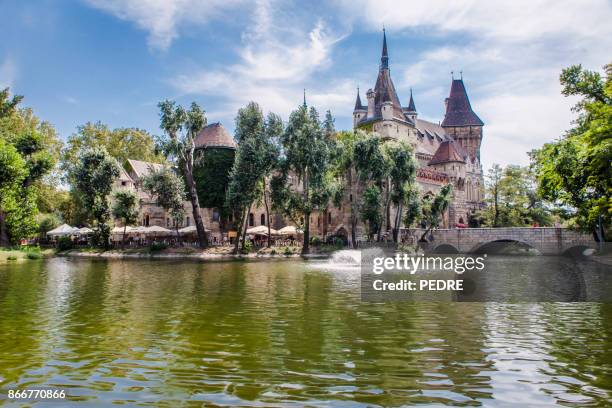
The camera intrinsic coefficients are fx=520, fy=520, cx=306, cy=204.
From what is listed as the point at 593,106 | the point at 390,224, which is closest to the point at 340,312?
the point at 593,106

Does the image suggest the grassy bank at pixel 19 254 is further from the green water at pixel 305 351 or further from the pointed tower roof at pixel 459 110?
the pointed tower roof at pixel 459 110

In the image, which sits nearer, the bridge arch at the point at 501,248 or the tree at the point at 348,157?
the tree at the point at 348,157

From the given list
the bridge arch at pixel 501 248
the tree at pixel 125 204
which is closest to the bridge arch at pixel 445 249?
the bridge arch at pixel 501 248

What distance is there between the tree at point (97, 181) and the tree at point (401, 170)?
2986 centimetres

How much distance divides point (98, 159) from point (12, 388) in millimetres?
52485

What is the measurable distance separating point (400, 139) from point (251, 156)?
37.5 m

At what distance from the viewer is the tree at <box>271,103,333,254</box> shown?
51.9 m

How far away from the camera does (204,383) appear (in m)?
7.74

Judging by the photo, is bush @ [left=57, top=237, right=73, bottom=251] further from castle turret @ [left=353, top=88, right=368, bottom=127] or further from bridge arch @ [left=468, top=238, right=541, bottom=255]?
castle turret @ [left=353, top=88, right=368, bottom=127]

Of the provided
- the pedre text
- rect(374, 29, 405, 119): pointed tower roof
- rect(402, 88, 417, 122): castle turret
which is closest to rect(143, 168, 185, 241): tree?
the pedre text

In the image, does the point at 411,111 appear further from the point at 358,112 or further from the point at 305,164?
the point at 305,164

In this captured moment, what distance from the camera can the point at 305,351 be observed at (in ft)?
32.4

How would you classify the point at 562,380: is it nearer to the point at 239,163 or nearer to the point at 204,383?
the point at 204,383

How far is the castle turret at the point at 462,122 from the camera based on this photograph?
10969cm
